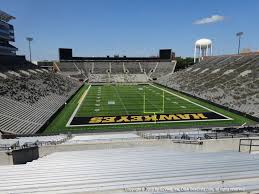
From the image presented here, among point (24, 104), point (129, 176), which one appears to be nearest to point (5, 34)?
point (24, 104)

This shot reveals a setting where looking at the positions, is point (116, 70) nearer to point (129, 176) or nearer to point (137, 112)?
point (137, 112)

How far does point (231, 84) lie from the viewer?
142ft

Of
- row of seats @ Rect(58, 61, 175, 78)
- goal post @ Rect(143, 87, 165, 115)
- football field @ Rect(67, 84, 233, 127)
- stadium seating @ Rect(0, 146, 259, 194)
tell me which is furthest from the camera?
row of seats @ Rect(58, 61, 175, 78)

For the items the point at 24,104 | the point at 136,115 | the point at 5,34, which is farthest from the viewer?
the point at 5,34

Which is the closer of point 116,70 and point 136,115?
point 136,115

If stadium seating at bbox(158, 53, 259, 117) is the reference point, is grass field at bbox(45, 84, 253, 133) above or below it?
below

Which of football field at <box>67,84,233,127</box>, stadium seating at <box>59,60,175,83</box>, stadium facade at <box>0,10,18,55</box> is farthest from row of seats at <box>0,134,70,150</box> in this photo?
stadium seating at <box>59,60,175,83</box>

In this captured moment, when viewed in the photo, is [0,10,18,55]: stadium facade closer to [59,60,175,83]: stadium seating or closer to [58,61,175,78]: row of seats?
[59,60,175,83]: stadium seating

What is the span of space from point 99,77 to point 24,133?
5575cm

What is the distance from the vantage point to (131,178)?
215 inches

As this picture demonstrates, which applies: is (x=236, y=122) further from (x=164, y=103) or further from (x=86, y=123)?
(x=86, y=123)

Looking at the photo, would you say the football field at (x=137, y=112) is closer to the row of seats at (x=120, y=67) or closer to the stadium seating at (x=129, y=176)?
the stadium seating at (x=129, y=176)

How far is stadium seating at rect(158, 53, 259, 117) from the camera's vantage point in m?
34.3

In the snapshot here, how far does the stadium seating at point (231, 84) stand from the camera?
113 ft
